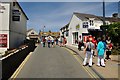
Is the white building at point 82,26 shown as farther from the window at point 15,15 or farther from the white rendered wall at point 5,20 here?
the white rendered wall at point 5,20

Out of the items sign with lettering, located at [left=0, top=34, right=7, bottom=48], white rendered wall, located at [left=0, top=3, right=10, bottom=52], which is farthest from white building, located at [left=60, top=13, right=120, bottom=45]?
sign with lettering, located at [left=0, top=34, right=7, bottom=48]

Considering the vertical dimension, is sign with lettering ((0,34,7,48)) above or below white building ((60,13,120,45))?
below

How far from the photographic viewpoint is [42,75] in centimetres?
1182

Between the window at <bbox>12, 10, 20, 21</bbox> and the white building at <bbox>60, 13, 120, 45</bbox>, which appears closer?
the window at <bbox>12, 10, 20, 21</bbox>

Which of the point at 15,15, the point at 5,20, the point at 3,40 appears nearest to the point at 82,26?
the point at 15,15

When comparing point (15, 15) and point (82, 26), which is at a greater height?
point (15, 15)

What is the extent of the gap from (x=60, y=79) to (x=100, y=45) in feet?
14.1

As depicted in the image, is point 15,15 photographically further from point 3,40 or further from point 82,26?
point 82,26

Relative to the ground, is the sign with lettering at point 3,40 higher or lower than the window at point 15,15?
lower

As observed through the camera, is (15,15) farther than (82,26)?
No

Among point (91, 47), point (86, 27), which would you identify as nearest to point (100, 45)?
point (91, 47)

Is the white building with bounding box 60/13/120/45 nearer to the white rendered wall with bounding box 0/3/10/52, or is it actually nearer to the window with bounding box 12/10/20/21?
the window with bounding box 12/10/20/21

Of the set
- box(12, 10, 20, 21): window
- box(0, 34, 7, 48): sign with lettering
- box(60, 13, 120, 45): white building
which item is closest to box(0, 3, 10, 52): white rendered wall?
box(0, 34, 7, 48): sign with lettering

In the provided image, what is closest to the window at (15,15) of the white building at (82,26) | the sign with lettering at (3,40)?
the sign with lettering at (3,40)
